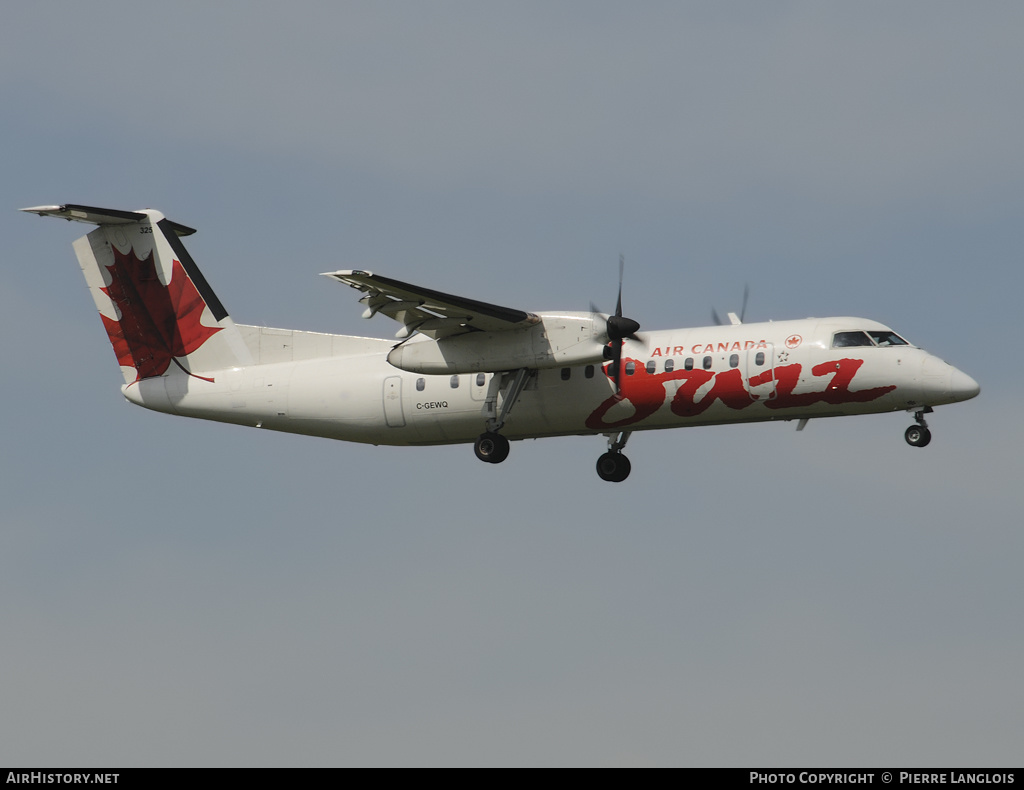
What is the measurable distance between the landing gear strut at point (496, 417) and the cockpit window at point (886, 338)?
645 cm

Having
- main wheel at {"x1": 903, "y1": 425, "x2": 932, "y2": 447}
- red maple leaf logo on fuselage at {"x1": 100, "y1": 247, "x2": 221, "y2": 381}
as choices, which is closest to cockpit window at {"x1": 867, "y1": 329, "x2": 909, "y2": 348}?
main wheel at {"x1": 903, "y1": 425, "x2": 932, "y2": 447}

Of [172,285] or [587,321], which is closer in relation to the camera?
[587,321]

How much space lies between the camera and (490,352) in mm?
25750

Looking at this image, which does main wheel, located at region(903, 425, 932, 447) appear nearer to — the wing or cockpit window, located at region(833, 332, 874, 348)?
cockpit window, located at region(833, 332, 874, 348)

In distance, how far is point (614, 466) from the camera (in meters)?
27.7

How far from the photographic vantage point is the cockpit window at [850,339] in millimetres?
25078

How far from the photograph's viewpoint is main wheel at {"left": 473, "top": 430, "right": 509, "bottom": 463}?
1041 inches

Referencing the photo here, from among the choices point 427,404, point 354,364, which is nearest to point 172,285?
point 354,364

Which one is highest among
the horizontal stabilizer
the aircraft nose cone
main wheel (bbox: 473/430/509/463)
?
the horizontal stabilizer

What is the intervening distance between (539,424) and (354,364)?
4.16 m

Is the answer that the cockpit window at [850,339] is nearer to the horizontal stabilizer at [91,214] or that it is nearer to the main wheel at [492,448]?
the main wheel at [492,448]

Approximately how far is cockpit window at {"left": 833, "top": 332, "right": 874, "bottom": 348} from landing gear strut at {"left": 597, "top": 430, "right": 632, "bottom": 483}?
480 centimetres

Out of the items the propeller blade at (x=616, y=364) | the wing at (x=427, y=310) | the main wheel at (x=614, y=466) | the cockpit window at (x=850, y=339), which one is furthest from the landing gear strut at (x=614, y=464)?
the cockpit window at (x=850, y=339)
